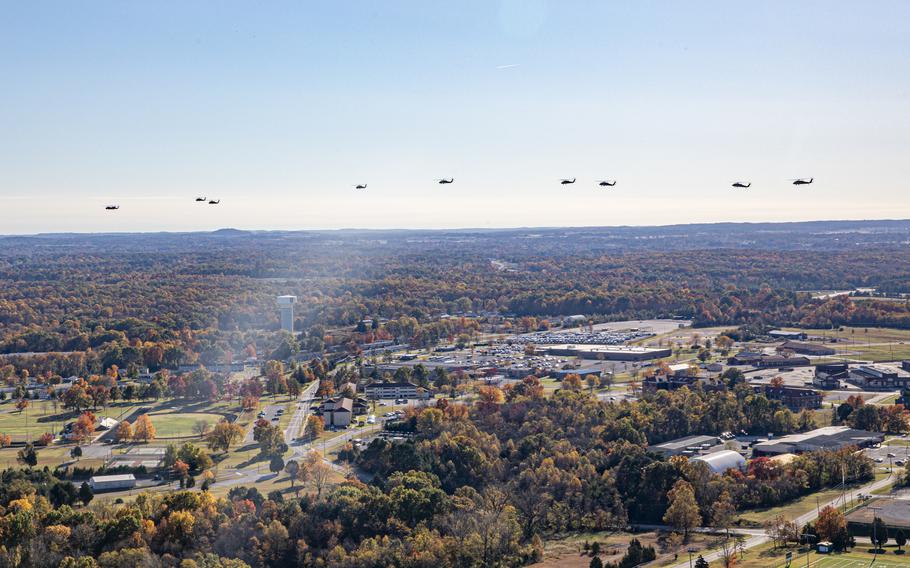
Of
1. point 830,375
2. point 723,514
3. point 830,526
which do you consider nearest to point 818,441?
point 723,514

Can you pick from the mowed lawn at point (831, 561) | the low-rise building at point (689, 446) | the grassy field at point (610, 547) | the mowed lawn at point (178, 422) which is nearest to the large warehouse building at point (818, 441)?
the low-rise building at point (689, 446)

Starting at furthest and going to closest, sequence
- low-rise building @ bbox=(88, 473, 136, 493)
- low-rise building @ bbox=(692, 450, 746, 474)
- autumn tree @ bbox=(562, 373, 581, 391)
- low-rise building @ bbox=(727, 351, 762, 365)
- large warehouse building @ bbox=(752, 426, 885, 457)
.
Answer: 1. low-rise building @ bbox=(727, 351, 762, 365)
2. autumn tree @ bbox=(562, 373, 581, 391)
3. large warehouse building @ bbox=(752, 426, 885, 457)
4. low-rise building @ bbox=(88, 473, 136, 493)
5. low-rise building @ bbox=(692, 450, 746, 474)

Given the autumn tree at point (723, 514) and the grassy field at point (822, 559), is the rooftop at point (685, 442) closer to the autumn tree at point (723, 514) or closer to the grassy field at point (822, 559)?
the autumn tree at point (723, 514)

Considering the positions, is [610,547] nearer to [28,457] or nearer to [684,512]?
[684,512]

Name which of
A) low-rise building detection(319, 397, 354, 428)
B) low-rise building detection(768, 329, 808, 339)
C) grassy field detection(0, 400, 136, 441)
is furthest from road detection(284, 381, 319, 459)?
low-rise building detection(768, 329, 808, 339)

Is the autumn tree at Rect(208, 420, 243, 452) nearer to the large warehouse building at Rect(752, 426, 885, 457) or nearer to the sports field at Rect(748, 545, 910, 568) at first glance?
the large warehouse building at Rect(752, 426, 885, 457)

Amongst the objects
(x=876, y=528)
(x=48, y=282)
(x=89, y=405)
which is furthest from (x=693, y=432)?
(x=48, y=282)
